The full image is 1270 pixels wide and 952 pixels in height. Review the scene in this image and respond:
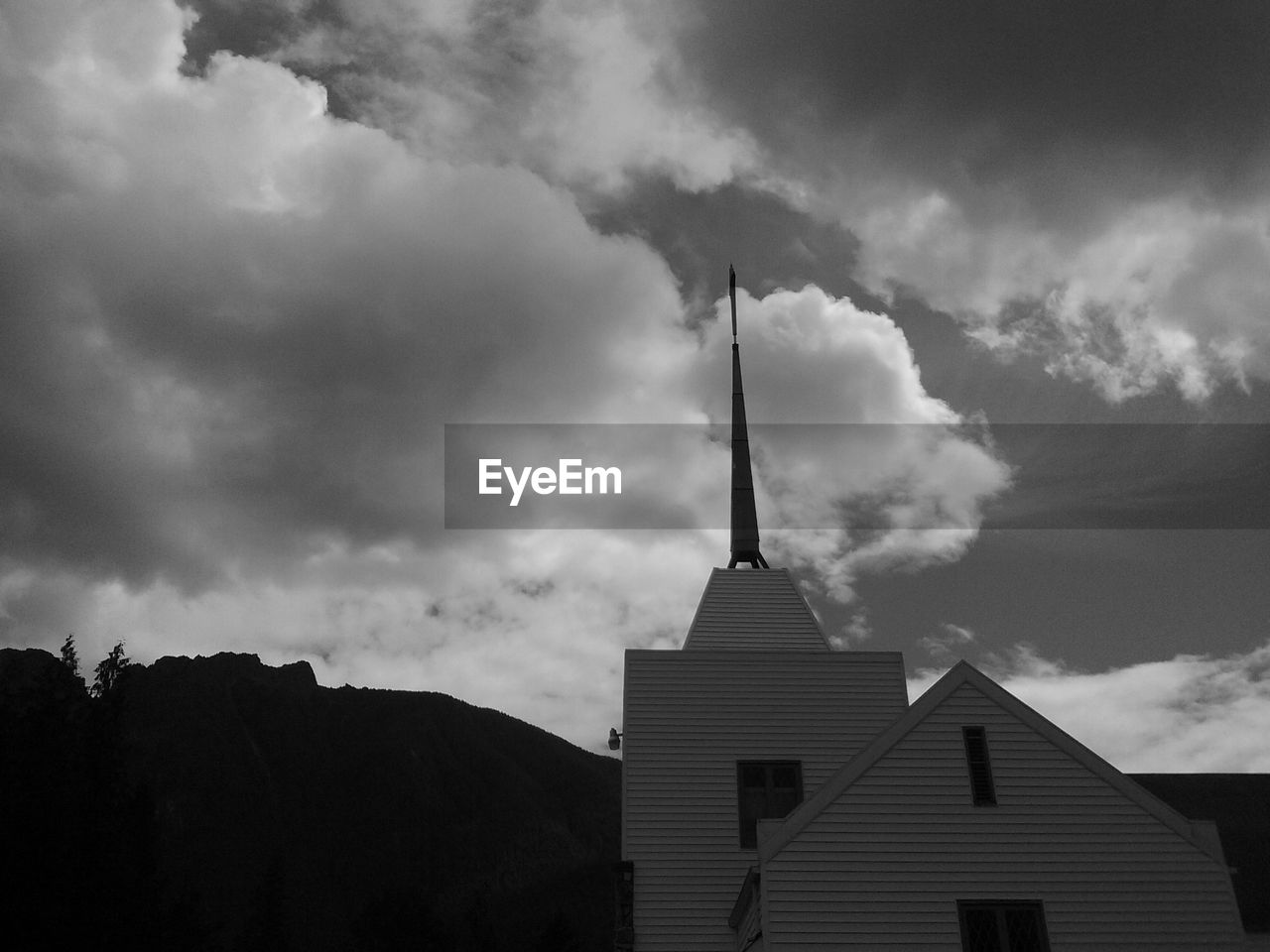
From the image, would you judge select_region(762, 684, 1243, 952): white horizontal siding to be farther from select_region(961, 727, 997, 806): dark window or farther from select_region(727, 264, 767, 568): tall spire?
select_region(727, 264, 767, 568): tall spire

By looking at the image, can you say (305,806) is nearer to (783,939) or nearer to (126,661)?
(126,661)

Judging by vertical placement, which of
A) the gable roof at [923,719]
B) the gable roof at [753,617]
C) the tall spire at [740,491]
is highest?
the tall spire at [740,491]

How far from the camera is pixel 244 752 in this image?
177625 mm

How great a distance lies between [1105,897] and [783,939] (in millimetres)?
5176

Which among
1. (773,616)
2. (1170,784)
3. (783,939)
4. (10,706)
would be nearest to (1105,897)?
(783,939)

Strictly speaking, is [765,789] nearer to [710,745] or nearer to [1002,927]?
[710,745]

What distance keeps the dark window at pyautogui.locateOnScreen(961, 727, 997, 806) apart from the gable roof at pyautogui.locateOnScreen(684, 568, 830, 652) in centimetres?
651

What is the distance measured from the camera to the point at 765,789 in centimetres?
2167

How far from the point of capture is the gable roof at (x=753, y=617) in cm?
2527

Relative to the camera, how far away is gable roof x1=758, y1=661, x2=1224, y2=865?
16.9 meters

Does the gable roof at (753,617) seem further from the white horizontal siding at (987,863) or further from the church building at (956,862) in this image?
the white horizontal siding at (987,863)

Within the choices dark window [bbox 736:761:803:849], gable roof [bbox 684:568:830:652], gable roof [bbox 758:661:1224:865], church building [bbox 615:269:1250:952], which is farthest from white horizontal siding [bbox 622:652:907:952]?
gable roof [bbox 758:661:1224:865]

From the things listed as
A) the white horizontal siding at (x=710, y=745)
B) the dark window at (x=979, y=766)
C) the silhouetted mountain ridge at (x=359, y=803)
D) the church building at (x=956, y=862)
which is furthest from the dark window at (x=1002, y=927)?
the silhouetted mountain ridge at (x=359, y=803)

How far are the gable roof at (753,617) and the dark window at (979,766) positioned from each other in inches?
256
